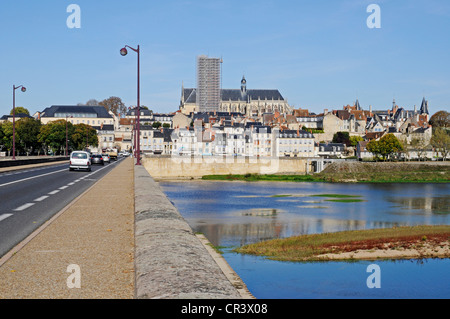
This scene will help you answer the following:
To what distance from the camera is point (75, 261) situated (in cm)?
903

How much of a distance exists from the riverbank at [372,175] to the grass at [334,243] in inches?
2862

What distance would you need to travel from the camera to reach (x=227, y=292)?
5980mm

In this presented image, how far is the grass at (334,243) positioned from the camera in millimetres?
20594

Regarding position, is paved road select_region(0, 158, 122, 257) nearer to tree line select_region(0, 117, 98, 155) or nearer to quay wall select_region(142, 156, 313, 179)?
quay wall select_region(142, 156, 313, 179)

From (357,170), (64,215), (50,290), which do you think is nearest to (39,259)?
(50,290)

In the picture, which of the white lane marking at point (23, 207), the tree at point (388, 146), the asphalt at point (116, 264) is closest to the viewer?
the asphalt at point (116, 264)

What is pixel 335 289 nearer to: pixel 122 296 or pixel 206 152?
pixel 122 296

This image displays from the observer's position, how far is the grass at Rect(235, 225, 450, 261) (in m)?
20.6

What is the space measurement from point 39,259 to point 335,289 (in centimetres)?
834

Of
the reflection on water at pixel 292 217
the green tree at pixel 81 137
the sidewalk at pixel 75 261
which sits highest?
the green tree at pixel 81 137

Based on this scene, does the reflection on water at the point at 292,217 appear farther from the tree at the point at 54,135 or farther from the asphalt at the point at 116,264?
the tree at the point at 54,135

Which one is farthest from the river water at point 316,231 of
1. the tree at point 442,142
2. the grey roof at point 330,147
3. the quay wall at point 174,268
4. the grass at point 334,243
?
the grey roof at point 330,147
